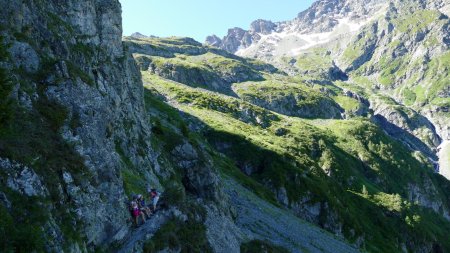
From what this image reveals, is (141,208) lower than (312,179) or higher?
higher

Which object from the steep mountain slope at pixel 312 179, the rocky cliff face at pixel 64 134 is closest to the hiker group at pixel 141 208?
the rocky cliff face at pixel 64 134

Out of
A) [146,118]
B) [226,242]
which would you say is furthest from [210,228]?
[146,118]

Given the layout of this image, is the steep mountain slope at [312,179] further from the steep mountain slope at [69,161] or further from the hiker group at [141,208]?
the hiker group at [141,208]

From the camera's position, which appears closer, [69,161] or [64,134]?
[69,161]

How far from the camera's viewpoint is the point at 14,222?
21781 millimetres

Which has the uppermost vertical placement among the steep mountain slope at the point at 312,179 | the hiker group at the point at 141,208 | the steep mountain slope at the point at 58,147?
the steep mountain slope at the point at 58,147

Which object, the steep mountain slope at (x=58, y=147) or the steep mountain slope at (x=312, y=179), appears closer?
the steep mountain slope at (x=58, y=147)

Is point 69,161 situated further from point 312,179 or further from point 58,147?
point 312,179

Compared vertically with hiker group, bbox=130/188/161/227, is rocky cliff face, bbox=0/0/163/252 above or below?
above

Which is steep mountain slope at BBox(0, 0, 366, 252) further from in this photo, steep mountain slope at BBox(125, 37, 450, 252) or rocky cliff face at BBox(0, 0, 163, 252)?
steep mountain slope at BBox(125, 37, 450, 252)

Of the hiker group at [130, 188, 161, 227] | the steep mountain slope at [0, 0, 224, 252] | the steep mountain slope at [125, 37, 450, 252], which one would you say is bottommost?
the steep mountain slope at [125, 37, 450, 252]

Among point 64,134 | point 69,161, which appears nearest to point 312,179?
point 64,134

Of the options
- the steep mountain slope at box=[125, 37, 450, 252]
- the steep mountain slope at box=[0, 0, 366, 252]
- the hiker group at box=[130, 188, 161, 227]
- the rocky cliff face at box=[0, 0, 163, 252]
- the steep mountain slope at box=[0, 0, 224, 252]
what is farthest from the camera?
the steep mountain slope at box=[125, 37, 450, 252]

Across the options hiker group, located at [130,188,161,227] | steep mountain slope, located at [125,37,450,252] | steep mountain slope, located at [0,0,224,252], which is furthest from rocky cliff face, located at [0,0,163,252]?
steep mountain slope, located at [125,37,450,252]
